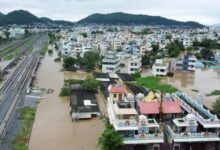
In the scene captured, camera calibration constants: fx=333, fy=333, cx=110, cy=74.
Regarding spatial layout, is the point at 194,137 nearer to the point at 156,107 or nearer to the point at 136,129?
the point at 136,129

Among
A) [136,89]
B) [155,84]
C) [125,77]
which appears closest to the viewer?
[136,89]

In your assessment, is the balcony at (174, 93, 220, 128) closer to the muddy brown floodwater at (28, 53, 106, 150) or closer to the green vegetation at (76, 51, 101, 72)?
the muddy brown floodwater at (28, 53, 106, 150)

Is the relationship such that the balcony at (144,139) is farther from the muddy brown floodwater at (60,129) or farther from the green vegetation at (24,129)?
the green vegetation at (24,129)

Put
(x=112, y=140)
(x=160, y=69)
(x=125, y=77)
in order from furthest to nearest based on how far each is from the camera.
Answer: (x=160, y=69)
(x=125, y=77)
(x=112, y=140)

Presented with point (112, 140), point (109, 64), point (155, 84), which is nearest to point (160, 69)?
point (155, 84)

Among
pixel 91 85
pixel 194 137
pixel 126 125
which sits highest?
pixel 126 125


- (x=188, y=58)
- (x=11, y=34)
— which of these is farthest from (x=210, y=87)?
(x=11, y=34)
